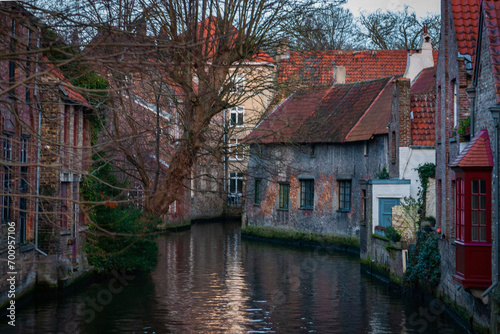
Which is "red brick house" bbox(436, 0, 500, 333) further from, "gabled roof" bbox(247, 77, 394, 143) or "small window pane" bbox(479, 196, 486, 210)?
"gabled roof" bbox(247, 77, 394, 143)

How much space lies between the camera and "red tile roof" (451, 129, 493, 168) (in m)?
13.7

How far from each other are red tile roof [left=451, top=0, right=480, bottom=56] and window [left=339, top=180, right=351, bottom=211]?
625 inches

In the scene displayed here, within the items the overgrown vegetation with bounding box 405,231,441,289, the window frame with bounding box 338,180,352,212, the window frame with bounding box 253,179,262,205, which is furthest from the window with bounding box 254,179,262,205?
the overgrown vegetation with bounding box 405,231,441,289

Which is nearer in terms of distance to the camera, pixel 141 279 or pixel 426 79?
pixel 141 279

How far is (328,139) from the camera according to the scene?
32781 millimetres

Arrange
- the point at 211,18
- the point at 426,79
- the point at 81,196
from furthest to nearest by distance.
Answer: the point at 426,79
the point at 81,196
the point at 211,18

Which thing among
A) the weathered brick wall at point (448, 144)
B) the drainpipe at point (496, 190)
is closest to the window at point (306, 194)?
the weathered brick wall at point (448, 144)

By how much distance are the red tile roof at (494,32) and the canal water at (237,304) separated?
5.33 m

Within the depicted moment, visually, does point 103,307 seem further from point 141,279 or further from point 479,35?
point 479,35

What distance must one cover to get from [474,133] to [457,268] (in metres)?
2.79

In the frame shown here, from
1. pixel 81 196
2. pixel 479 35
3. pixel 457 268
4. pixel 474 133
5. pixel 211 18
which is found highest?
pixel 211 18

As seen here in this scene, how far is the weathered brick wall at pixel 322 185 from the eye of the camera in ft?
100

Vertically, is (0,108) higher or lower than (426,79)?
lower

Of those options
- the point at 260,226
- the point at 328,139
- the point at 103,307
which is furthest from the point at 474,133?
the point at 260,226
